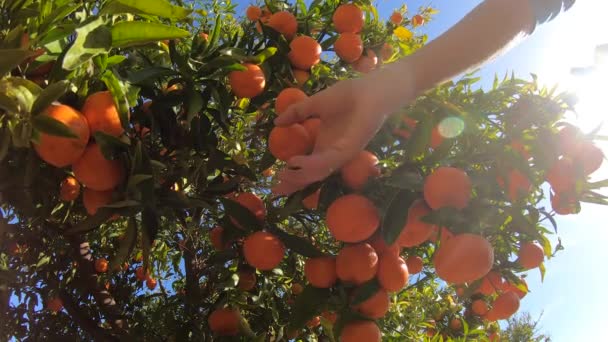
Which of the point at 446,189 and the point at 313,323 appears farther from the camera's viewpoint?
the point at 313,323

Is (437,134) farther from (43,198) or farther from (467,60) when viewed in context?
(43,198)

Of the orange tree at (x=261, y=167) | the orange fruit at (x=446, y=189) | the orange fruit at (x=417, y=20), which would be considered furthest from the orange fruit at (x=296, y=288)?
the orange fruit at (x=417, y=20)

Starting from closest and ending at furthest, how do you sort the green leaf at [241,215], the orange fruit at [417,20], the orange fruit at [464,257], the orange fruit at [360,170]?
the orange fruit at [464,257], the orange fruit at [360,170], the green leaf at [241,215], the orange fruit at [417,20]

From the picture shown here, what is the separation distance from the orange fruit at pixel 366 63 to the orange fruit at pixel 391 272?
1.08 meters

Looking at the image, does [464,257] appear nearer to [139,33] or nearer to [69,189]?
[139,33]

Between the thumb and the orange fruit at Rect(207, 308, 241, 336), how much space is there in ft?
2.80

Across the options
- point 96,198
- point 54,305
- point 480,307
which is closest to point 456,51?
point 96,198

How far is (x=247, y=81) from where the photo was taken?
144 centimetres

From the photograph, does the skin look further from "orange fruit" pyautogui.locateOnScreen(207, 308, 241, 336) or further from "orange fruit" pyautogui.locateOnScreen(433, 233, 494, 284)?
"orange fruit" pyautogui.locateOnScreen(207, 308, 241, 336)

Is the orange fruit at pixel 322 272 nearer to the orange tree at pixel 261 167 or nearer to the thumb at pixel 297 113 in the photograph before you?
the orange tree at pixel 261 167

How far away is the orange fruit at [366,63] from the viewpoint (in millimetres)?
2137

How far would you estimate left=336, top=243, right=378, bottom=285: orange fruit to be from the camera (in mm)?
1219

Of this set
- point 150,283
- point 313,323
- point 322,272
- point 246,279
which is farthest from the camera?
point 150,283

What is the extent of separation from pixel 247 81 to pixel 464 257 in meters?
0.80
